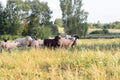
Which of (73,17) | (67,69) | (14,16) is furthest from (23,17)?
(67,69)

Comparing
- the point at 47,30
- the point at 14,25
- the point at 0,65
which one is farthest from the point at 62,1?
the point at 0,65

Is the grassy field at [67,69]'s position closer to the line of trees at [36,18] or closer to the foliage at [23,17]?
the line of trees at [36,18]

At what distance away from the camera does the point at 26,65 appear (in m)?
10.0

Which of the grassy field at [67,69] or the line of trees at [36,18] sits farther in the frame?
the line of trees at [36,18]

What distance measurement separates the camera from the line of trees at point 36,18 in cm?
7713

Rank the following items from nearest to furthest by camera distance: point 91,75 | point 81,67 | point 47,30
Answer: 1. point 91,75
2. point 81,67
3. point 47,30

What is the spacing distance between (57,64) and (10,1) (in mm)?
78481

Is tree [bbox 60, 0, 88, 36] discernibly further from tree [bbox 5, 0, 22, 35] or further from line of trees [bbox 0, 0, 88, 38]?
tree [bbox 5, 0, 22, 35]

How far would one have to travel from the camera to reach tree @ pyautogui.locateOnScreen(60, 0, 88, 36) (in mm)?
76500

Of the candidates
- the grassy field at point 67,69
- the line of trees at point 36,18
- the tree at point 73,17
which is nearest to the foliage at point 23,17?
the line of trees at point 36,18

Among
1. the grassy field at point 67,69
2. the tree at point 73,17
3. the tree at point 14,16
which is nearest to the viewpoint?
the grassy field at point 67,69

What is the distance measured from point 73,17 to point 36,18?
12.4 m

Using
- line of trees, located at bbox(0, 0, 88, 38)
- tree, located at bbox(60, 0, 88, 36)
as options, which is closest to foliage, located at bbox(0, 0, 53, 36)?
line of trees, located at bbox(0, 0, 88, 38)

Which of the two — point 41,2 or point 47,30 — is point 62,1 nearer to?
point 47,30
